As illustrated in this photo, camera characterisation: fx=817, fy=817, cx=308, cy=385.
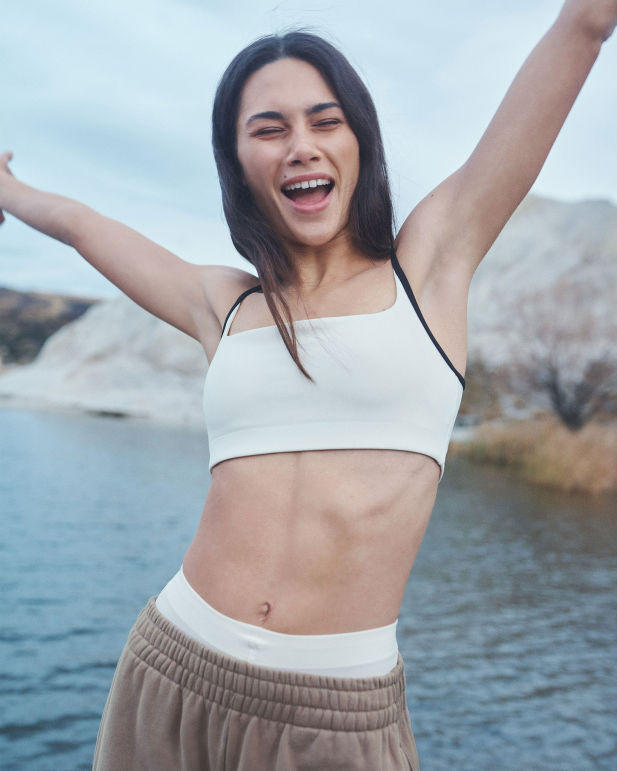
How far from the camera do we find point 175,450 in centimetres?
1449

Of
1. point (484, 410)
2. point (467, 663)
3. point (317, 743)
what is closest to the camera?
point (317, 743)

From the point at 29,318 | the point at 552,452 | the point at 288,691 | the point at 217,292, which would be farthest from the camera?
the point at 29,318

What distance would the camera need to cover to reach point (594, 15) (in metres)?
1.34

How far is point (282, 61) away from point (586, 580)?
720cm

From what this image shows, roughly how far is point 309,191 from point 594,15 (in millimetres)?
555

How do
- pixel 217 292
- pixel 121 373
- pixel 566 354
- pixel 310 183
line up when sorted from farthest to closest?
pixel 121 373 → pixel 566 354 → pixel 217 292 → pixel 310 183

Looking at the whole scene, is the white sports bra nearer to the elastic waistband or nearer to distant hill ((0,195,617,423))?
the elastic waistband

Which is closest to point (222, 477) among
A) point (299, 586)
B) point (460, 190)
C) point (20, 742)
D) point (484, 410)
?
point (299, 586)

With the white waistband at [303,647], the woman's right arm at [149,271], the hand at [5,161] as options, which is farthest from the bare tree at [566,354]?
the white waistband at [303,647]

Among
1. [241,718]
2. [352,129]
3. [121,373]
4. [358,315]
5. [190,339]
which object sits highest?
[352,129]

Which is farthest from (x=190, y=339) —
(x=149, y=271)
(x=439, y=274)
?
(x=439, y=274)

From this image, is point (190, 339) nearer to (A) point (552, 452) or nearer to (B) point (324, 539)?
(A) point (552, 452)

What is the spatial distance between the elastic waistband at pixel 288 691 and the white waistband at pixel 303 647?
0.02 m

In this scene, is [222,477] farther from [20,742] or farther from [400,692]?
[20,742]
